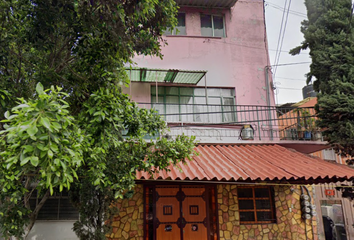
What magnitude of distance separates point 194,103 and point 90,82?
6.29 meters

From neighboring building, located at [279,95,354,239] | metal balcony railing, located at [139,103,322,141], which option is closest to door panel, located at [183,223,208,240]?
metal balcony railing, located at [139,103,322,141]

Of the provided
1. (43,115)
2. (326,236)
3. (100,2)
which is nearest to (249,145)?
(326,236)

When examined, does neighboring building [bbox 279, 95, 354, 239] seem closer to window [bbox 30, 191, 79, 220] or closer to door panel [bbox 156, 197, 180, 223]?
door panel [bbox 156, 197, 180, 223]

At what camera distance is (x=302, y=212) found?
976 centimetres

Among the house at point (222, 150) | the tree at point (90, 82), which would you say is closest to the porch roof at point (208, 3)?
the house at point (222, 150)

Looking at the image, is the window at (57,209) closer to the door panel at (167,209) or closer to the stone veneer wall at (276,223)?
the door panel at (167,209)

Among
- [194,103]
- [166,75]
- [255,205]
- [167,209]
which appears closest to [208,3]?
[166,75]

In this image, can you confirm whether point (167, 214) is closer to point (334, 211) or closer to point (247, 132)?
point (247, 132)

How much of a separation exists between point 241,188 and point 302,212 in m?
Result: 2.32

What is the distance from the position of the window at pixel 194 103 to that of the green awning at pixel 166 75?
18.2 inches

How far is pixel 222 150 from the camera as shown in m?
9.30

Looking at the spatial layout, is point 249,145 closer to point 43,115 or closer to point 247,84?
point 247,84

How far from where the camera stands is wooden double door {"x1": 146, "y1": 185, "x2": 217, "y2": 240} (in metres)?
9.19

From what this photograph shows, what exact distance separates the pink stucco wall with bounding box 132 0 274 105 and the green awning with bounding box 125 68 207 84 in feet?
1.91
